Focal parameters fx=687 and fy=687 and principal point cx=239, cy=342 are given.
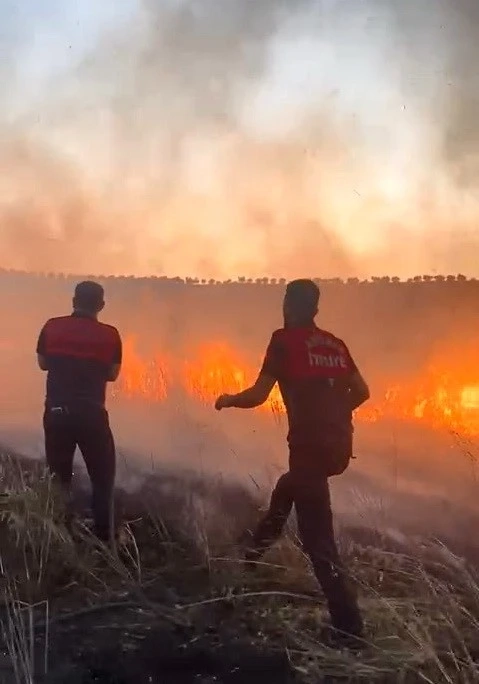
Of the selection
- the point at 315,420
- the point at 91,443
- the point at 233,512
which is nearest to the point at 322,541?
the point at 315,420

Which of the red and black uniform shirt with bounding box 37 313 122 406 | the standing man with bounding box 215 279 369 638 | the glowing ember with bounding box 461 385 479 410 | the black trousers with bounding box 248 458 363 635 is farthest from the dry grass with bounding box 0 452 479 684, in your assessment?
the glowing ember with bounding box 461 385 479 410

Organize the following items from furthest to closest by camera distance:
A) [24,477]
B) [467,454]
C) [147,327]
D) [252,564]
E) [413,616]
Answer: [147,327] → [24,477] → [467,454] → [252,564] → [413,616]

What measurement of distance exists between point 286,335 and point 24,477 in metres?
2.47

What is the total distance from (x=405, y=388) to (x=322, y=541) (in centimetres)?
128

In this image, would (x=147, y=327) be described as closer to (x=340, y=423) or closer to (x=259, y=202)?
(x=259, y=202)

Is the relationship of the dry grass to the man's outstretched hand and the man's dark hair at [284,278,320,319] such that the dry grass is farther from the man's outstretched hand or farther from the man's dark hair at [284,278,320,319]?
the man's dark hair at [284,278,320,319]

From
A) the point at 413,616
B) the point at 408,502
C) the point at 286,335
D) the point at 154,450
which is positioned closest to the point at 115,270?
the point at 154,450

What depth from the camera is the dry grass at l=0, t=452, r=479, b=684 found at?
9.04 feet

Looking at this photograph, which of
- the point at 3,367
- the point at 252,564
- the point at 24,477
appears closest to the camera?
the point at 252,564

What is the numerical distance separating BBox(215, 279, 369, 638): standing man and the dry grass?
0.81ft

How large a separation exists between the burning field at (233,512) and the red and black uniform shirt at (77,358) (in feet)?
1.83

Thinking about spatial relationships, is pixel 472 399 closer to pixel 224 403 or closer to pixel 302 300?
pixel 302 300

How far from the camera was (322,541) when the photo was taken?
2.96 metres

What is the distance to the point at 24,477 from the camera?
4617 millimetres
